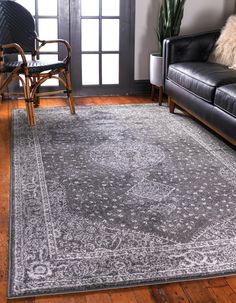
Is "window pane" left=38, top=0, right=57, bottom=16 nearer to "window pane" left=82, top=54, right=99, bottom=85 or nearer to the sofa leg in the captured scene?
"window pane" left=82, top=54, right=99, bottom=85

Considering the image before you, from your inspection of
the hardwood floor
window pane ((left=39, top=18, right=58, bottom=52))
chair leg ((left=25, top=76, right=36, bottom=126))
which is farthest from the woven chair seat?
the hardwood floor

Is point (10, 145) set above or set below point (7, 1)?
below

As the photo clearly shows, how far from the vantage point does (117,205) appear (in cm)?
232

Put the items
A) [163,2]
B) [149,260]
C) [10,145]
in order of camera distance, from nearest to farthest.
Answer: [149,260]
[10,145]
[163,2]

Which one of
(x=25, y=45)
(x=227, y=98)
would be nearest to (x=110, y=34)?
(x=25, y=45)

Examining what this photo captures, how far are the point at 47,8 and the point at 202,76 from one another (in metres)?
1.82

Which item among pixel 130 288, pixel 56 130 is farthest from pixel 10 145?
pixel 130 288

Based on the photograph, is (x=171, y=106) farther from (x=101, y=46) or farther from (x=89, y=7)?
(x=89, y=7)

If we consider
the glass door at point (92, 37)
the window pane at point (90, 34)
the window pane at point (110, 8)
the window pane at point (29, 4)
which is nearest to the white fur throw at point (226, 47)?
the glass door at point (92, 37)

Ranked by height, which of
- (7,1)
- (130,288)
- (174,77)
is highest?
(7,1)

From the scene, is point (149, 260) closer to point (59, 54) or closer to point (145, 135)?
point (145, 135)

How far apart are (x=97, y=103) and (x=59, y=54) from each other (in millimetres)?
628

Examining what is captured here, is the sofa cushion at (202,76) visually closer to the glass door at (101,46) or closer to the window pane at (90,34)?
the glass door at (101,46)

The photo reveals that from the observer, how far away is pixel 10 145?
319cm
